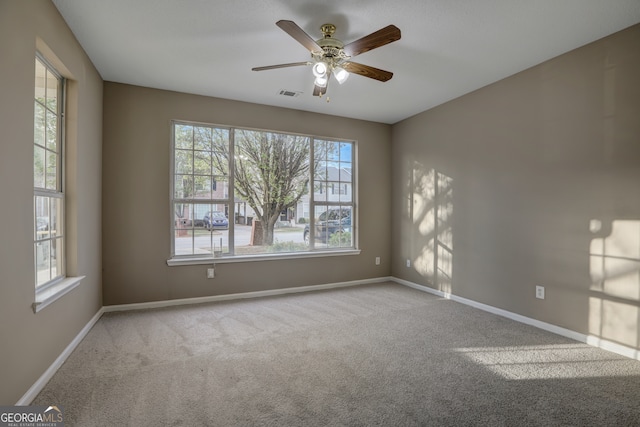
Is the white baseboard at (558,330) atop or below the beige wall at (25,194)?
below

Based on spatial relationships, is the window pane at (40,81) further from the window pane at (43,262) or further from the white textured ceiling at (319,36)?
the window pane at (43,262)

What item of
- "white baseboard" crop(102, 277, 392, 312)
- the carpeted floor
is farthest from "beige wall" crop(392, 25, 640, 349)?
"white baseboard" crop(102, 277, 392, 312)

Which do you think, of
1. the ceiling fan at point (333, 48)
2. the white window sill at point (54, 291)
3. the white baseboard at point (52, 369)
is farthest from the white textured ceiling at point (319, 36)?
the white baseboard at point (52, 369)

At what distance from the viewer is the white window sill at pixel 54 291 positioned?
210cm

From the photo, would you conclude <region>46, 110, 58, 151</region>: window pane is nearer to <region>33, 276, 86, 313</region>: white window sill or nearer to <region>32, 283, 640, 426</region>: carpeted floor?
<region>33, 276, 86, 313</region>: white window sill

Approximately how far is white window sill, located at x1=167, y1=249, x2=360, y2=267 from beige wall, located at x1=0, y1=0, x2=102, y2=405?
1163 millimetres

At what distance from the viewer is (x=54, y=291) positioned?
2359 mm

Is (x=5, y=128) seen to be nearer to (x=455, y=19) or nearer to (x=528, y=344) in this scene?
(x=455, y=19)

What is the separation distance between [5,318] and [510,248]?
4.19 metres

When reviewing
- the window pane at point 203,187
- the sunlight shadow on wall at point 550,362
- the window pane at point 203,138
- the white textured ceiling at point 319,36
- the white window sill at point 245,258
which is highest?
the white textured ceiling at point 319,36

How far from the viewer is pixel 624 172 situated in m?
2.64

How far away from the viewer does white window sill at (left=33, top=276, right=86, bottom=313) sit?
2.10m

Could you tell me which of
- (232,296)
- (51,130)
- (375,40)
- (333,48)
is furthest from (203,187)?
(375,40)

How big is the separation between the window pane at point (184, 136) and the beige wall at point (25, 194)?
3.98 ft
